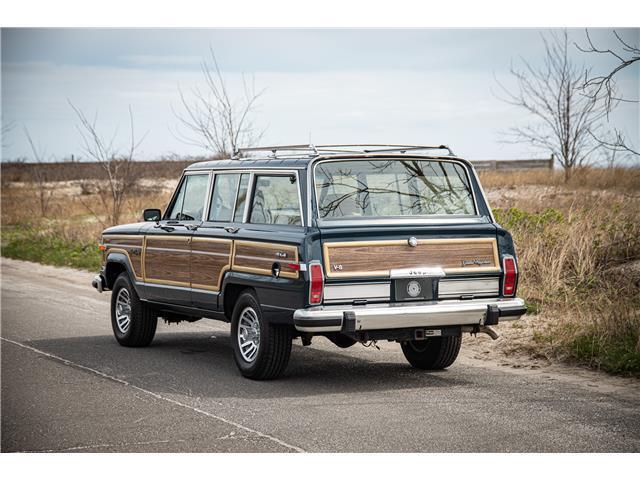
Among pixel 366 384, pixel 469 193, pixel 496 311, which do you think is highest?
pixel 469 193

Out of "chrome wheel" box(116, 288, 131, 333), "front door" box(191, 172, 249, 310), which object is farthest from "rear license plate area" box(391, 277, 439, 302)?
"chrome wheel" box(116, 288, 131, 333)

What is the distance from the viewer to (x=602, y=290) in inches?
480

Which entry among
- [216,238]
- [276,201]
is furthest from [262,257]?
[216,238]

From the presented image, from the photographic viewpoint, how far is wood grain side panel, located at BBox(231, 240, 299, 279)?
333 inches

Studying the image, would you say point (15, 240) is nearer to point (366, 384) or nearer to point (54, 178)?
point (366, 384)

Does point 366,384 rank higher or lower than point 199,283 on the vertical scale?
lower

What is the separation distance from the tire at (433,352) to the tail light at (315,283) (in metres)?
1.83

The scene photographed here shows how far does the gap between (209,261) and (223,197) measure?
71 centimetres

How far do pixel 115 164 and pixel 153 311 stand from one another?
16.6 meters

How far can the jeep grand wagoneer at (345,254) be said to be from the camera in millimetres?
8391

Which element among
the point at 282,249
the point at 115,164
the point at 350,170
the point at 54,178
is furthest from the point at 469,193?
the point at 54,178

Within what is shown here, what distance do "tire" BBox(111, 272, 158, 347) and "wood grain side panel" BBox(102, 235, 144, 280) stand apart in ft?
0.79

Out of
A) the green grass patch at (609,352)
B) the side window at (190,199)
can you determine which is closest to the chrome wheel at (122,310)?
the side window at (190,199)

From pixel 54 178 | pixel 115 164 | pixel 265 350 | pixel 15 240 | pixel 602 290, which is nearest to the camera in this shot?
pixel 265 350
